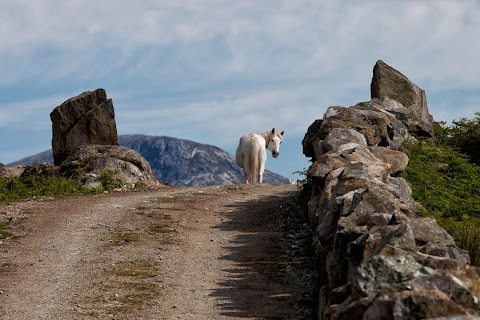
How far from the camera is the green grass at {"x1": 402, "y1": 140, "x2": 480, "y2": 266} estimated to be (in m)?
17.6

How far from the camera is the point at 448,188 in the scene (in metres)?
26.0

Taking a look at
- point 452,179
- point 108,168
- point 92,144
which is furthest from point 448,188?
point 92,144

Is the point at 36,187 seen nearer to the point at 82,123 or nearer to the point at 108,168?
the point at 108,168

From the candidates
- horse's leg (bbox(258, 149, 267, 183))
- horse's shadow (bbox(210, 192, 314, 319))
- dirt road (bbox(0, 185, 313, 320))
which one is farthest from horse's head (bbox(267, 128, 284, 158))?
horse's shadow (bbox(210, 192, 314, 319))

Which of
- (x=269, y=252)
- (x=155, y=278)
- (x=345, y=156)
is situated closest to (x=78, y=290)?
(x=155, y=278)

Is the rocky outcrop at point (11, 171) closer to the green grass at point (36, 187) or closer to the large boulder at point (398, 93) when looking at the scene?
the green grass at point (36, 187)

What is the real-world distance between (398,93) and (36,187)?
629 inches

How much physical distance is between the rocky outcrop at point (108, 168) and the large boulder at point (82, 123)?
143 centimetres

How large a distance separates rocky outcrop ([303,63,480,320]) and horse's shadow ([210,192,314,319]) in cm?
90

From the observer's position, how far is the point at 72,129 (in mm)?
37219

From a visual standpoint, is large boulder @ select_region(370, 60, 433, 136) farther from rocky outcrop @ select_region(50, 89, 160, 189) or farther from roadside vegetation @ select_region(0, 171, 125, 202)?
roadside vegetation @ select_region(0, 171, 125, 202)

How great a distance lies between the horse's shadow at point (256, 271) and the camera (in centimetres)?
1448

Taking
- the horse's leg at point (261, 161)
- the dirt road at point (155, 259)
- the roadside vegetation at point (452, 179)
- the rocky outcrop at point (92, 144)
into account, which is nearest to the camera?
the dirt road at point (155, 259)

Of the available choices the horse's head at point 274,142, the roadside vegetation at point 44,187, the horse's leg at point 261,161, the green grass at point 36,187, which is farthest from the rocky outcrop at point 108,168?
the horse's head at point 274,142
